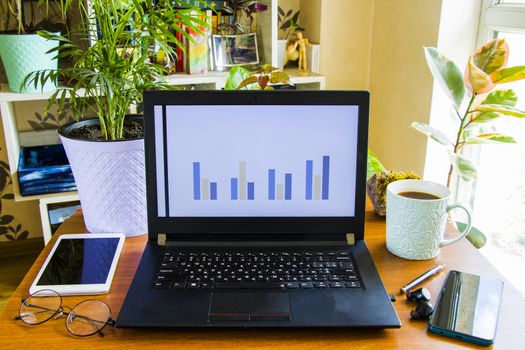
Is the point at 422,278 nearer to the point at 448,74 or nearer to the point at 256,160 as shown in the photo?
the point at 256,160

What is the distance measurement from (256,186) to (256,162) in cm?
5

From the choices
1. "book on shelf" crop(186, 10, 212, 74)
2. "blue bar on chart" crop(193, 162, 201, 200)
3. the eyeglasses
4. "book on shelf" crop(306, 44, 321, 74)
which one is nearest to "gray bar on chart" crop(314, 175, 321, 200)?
"blue bar on chart" crop(193, 162, 201, 200)

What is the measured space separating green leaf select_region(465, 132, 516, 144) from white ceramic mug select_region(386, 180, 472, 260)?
17.6 inches

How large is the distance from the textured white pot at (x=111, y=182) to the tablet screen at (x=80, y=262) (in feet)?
0.17

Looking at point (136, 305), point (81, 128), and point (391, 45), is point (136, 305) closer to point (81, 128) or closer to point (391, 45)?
point (81, 128)

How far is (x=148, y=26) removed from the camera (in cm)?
111

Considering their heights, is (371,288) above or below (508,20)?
below

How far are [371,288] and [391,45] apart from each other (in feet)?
5.34

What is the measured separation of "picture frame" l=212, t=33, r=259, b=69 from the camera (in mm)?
Result: 2211

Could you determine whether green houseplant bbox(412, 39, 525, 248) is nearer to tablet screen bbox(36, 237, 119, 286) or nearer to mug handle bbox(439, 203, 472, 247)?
mug handle bbox(439, 203, 472, 247)

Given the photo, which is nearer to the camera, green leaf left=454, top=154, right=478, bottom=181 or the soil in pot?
the soil in pot

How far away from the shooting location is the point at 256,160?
39.2 inches

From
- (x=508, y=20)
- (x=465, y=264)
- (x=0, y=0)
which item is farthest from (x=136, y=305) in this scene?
(x=0, y=0)

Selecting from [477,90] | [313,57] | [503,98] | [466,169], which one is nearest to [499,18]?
[503,98]
